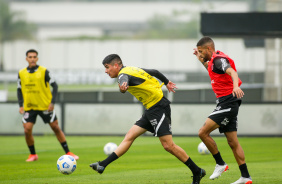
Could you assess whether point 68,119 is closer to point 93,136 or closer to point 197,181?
point 93,136

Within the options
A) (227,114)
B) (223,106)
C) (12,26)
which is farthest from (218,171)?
(12,26)

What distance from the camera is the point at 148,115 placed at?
8.87 m

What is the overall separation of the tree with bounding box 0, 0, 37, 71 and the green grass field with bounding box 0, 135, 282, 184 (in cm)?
5552

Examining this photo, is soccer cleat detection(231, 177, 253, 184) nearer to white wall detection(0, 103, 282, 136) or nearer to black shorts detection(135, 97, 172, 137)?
black shorts detection(135, 97, 172, 137)

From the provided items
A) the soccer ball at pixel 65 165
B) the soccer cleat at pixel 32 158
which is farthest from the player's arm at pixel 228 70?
the soccer cleat at pixel 32 158

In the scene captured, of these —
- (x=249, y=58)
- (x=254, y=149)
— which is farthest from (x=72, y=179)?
(x=249, y=58)

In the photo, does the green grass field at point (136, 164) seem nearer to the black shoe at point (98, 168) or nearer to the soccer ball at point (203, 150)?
the soccer ball at point (203, 150)

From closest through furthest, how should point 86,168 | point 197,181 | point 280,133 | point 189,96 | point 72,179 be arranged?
1. point 197,181
2. point 72,179
3. point 86,168
4. point 280,133
5. point 189,96

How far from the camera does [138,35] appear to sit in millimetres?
75312

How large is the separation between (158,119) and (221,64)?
1.30m

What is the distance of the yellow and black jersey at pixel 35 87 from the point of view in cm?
1259

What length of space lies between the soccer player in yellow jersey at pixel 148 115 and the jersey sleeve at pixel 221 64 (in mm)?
1005

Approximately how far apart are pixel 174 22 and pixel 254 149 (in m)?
60.5

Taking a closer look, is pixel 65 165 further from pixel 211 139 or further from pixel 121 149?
pixel 211 139
